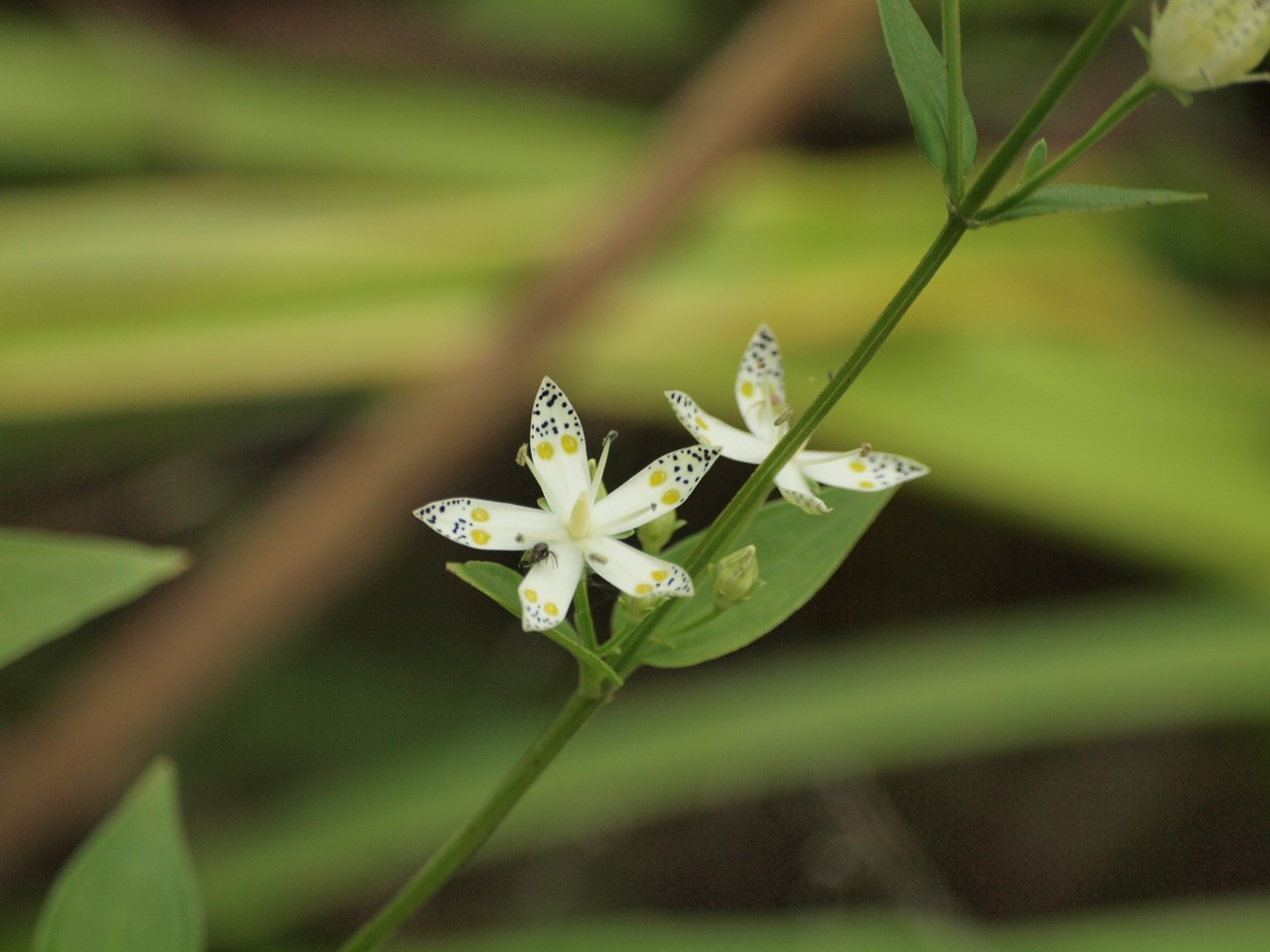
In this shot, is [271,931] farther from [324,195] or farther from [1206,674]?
[1206,674]

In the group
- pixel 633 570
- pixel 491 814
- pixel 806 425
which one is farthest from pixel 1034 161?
pixel 491 814

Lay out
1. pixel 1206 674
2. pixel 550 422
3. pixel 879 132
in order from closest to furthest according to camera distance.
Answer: pixel 550 422 → pixel 1206 674 → pixel 879 132

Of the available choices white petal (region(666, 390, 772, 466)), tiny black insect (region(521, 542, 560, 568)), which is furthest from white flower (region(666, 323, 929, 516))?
tiny black insect (region(521, 542, 560, 568))

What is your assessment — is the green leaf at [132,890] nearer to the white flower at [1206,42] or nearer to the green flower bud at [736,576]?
the green flower bud at [736,576]

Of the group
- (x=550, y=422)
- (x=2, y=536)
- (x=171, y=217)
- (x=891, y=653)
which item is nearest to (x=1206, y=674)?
A: (x=891, y=653)

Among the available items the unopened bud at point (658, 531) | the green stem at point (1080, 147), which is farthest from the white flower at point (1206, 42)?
the unopened bud at point (658, 531)

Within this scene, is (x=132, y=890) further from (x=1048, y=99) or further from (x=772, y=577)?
(x=1048, y=99)
